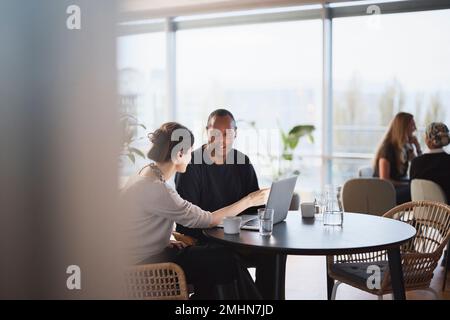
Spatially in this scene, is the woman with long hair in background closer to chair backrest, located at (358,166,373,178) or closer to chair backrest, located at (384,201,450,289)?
chair backrest, located at (358,166,373,178)

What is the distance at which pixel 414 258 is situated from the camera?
2561 mm

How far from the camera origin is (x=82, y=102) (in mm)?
981

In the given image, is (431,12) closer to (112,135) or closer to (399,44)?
(399,44)

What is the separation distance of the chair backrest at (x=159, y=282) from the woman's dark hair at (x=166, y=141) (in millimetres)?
510

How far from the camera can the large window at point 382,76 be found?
18.0 ft

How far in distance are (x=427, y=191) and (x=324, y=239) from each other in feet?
6.60

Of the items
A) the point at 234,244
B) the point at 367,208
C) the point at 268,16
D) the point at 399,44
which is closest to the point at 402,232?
the point at 234,244

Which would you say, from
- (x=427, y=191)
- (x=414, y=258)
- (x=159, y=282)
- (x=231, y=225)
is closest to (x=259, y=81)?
(x=427, y=191)

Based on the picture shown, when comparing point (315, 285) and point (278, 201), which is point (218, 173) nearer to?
point (278, 201)

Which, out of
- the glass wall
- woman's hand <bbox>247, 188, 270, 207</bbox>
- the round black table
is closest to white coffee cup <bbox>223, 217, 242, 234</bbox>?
the round black table

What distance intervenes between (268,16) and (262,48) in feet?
1.19

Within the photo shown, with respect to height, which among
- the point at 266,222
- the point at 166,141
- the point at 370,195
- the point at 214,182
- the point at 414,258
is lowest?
the point at 414,258

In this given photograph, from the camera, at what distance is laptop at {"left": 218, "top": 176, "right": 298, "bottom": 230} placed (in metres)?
2.38

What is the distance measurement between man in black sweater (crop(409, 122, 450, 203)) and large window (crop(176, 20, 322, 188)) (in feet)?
6.43
